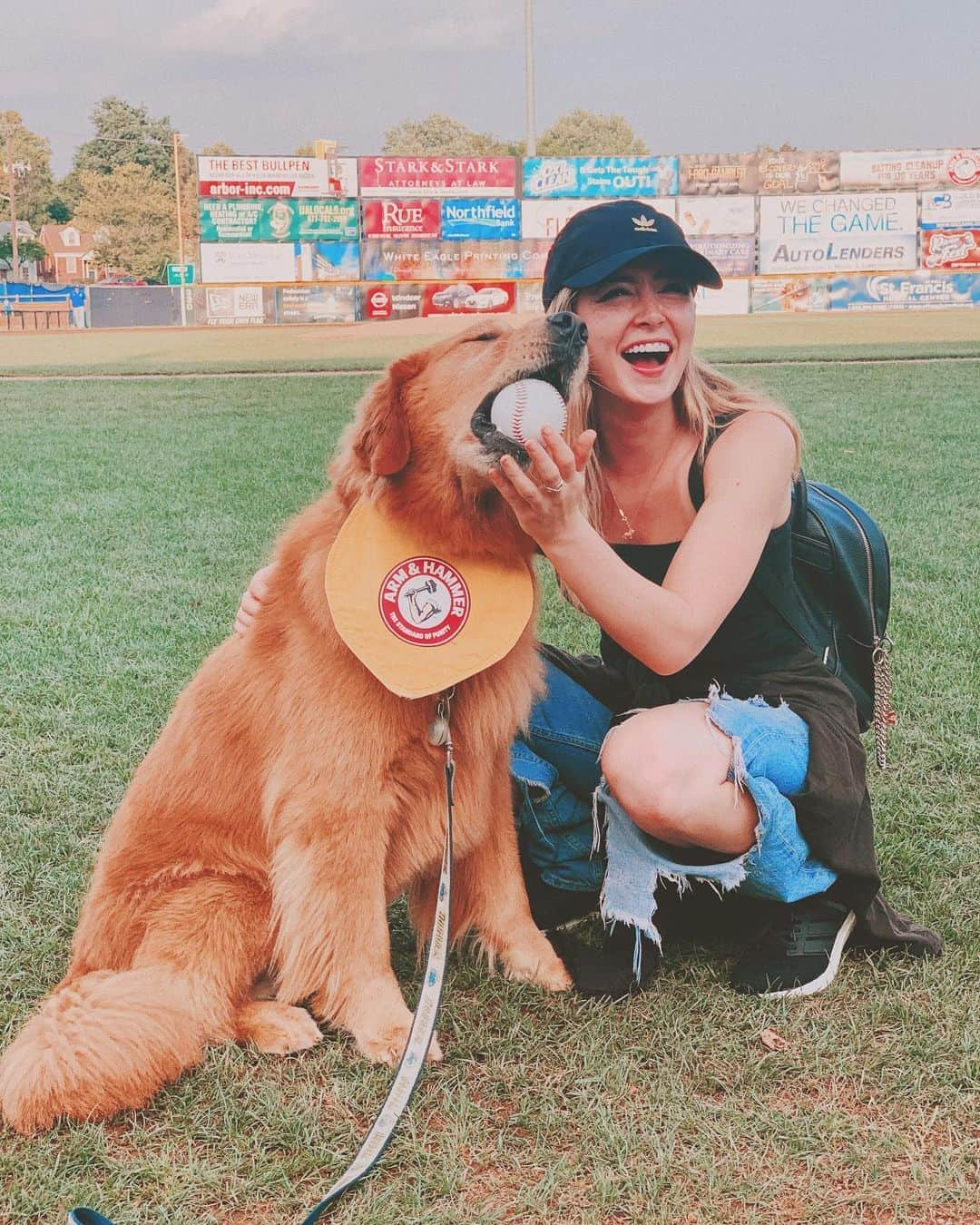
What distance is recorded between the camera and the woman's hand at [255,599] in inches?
114

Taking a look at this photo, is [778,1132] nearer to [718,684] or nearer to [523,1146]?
[523,1146]

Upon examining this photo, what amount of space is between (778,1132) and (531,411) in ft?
5.30

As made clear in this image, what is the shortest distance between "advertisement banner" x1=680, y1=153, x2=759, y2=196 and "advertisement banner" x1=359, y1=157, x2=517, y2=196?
7.40 meters

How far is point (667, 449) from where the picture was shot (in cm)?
303

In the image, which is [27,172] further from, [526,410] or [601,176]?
[526,410]

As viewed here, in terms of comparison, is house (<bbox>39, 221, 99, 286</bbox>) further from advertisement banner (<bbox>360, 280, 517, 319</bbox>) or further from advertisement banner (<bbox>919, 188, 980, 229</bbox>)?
advertisement banner (<bbox>919, 188, 980, 229</bbox>)

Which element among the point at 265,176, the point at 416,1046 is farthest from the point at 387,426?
the point at 265,176

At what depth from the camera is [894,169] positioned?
47.1m

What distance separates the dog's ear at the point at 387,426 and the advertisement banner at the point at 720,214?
46.9 m

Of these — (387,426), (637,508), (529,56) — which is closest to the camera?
(387,426)

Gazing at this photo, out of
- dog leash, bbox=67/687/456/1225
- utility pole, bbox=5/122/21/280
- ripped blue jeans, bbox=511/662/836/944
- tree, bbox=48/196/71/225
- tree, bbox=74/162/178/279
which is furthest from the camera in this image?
tree, bbox=48/196/71/225

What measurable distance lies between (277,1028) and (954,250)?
162ft

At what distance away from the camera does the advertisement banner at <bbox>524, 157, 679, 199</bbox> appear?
46781 mm

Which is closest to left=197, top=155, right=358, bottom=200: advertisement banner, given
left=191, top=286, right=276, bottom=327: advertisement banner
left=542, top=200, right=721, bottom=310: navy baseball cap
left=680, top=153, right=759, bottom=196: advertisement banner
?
left=191, top=286, right=276, bottom=327: advertisement banner
